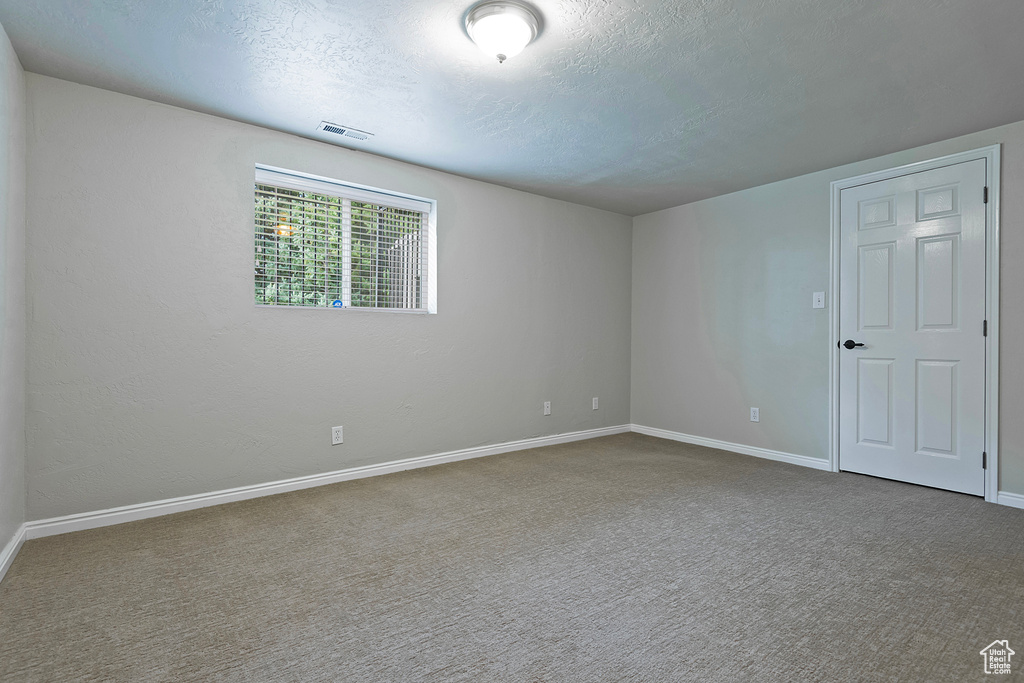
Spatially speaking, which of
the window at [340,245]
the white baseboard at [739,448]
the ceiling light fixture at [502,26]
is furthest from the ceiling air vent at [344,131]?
the white baseboard at [739,448]

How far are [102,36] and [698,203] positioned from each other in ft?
14.6

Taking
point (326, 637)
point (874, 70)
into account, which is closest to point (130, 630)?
point (326, 637)

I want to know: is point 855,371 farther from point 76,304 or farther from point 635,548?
point 76,304

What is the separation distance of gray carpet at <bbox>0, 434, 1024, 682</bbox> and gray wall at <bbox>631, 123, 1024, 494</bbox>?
99cm

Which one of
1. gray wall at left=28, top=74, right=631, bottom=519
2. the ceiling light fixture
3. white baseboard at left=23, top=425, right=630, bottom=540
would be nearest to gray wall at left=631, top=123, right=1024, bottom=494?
white baseboard at left=23, top=425, right=630, bottom=540

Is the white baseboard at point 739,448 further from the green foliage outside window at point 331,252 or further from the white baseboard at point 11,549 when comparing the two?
the white baseboard at point 11,549

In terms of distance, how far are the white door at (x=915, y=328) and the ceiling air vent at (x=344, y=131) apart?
3.52 m

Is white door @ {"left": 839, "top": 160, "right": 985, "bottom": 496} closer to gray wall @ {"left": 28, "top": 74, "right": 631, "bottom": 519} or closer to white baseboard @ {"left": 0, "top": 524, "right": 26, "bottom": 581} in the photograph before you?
gray wall @ {"left": 28, "top": 74, "right": 631, "bottom": 519}

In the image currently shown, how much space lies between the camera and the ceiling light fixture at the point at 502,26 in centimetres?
200

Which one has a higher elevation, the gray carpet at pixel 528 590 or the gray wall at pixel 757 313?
the gray wall at pixel 757 313

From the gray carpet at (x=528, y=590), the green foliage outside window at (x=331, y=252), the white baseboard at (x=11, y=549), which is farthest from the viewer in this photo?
the green foliage outside window at (x=331, y=252)

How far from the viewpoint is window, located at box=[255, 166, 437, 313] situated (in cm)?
332

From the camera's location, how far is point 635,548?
7.86ft

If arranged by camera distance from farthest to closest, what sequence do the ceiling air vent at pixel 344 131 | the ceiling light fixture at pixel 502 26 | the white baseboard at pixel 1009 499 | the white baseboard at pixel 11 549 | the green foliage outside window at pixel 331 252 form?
the green foliage outside window at pixel 331 252
the ceiling air vent at pixel 344 131
the white baseboard at pixel 1009 499
the white baseboard at pixel 11 549
the ceiling light fixture at pixel 502 26
